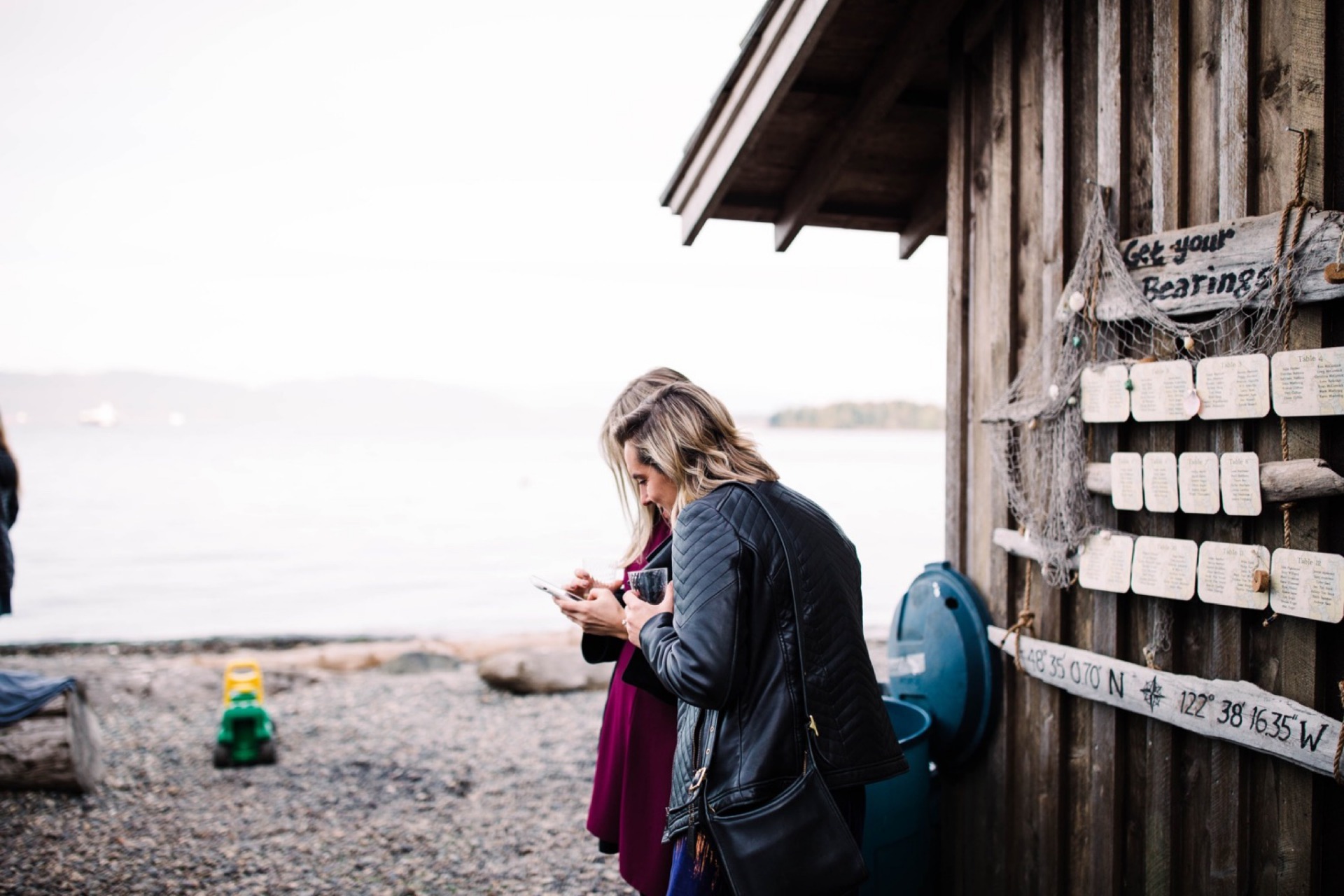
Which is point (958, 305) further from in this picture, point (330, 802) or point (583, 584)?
point (330, 802)

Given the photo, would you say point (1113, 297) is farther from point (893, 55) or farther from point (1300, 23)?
point (893, 55)

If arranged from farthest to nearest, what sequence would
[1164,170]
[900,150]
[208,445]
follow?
1. [208,445]
2. [900,150]
3. [1164,170]

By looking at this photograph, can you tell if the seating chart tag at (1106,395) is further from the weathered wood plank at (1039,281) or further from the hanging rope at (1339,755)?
the hanging rope at (1339,755)

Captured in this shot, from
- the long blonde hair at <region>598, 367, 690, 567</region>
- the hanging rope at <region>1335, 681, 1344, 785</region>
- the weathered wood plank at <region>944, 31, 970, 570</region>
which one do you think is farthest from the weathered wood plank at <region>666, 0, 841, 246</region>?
the hanging rope at <region>1335, 681, 1344, 785</region>

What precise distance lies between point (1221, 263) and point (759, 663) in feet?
5.32

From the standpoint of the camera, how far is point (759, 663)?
2.05 metres

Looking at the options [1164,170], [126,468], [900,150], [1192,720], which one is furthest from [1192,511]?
[126,468]

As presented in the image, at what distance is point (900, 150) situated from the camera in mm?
4535

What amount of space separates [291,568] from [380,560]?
Answer: 2357 millimetres

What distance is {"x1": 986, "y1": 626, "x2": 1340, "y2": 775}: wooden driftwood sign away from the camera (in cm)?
224

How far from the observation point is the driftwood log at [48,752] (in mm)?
5383

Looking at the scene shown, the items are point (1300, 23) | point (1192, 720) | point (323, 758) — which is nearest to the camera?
point (1300, 23)

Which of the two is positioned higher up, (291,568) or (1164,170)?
(1164,170)

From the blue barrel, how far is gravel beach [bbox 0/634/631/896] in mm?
1823
